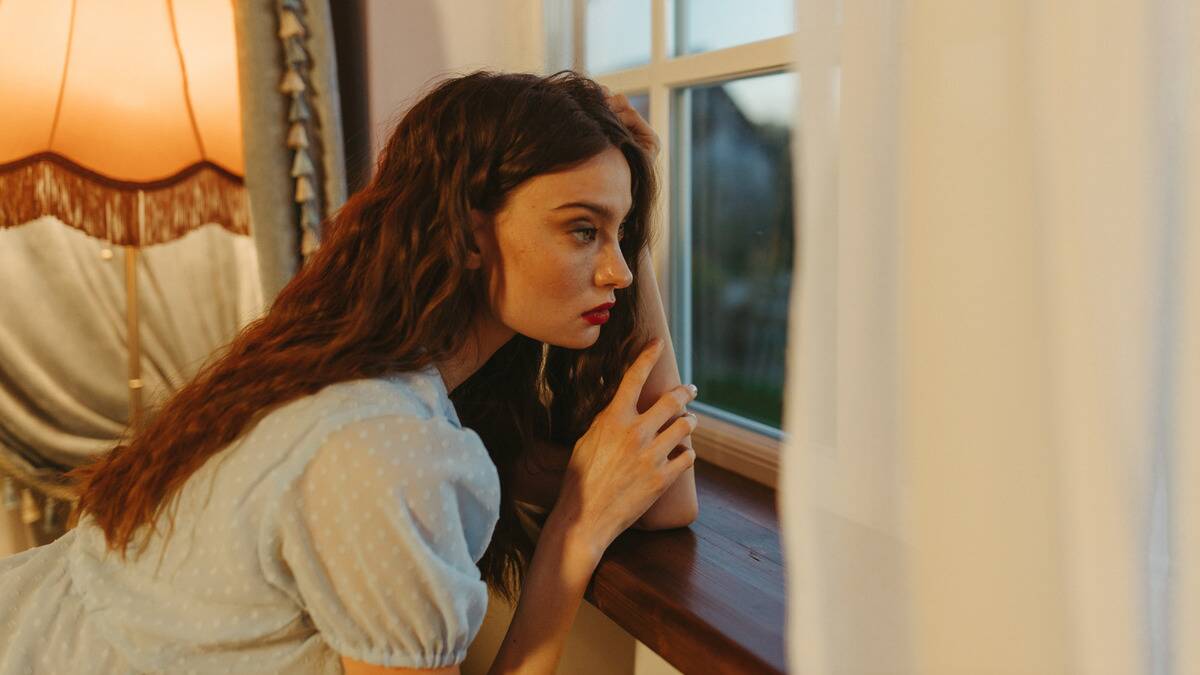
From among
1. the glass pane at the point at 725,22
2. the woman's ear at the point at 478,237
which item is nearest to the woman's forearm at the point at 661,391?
the woman's ear at the point at 478,237

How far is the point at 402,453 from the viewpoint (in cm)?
73

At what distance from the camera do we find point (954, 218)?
53 cm

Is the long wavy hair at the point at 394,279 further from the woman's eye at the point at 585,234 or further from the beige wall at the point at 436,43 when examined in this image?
the beige wall at the point at 436,43

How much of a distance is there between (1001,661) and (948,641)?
0.03 m

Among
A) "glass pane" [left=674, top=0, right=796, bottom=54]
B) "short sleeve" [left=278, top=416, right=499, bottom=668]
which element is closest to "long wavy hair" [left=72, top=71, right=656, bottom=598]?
"short sleeve" [left=278, top=416, right=499, bottom=668]

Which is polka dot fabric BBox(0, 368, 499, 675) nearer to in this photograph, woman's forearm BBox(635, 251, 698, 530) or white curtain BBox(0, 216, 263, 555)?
woman's forearm BBox(635, 251, 698, 530)

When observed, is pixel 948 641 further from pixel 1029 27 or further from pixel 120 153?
pixel 120 153

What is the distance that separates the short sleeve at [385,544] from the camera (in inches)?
28.1

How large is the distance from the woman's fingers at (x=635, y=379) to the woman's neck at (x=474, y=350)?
0.14 metres

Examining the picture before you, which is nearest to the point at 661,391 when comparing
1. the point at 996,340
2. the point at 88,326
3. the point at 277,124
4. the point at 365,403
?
the point at 365,403

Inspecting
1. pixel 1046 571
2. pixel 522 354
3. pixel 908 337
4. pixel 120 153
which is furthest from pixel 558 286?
pixel 120 153

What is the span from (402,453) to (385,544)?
74mm

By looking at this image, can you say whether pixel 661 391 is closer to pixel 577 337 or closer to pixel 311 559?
pixel 577 337

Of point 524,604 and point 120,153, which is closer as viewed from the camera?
point 524,604
